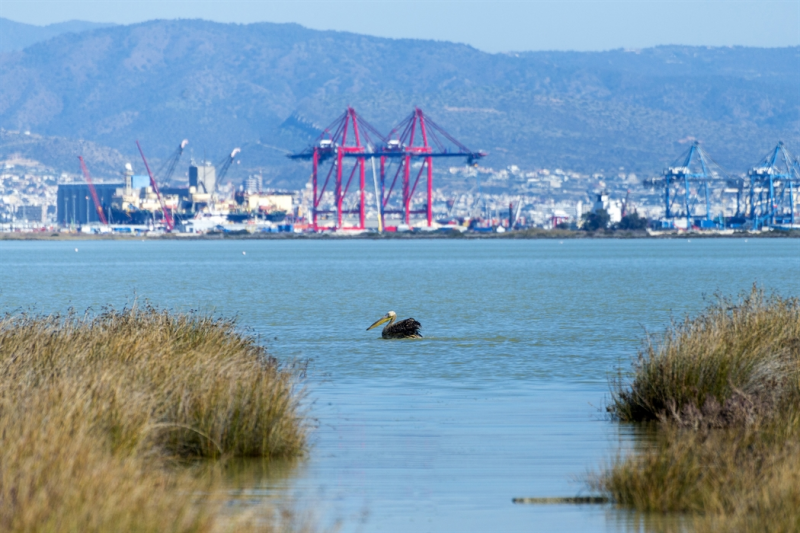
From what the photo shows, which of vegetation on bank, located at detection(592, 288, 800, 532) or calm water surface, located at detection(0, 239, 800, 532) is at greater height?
vegetation on bank, located at detection(592, 288, 800, 532)

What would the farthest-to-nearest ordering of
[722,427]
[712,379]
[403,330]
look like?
[403,330], [712,379], [722,427]

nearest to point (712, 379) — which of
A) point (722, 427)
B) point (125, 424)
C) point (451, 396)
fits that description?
point (722, 427)

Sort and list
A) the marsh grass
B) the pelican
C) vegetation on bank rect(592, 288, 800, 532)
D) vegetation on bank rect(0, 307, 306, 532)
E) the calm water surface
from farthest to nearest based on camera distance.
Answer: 1. the pelican
2. the marsh grass
3. the calm water surface
4. vegetation on bank rect(592, 288, 800, 532)
5. vegetation on bank rect(0, 307, 306, 532)

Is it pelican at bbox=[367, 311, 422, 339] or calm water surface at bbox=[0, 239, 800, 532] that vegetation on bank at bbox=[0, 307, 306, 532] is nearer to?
calm water surface at bbox=[0, 239, 800, 532]

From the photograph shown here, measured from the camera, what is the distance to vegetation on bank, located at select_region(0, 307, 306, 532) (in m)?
6.58

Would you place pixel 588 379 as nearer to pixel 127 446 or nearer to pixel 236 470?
pixel 236 470

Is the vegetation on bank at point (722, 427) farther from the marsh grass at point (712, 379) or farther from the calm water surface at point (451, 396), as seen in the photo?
the calm water surface at point (451, 396)

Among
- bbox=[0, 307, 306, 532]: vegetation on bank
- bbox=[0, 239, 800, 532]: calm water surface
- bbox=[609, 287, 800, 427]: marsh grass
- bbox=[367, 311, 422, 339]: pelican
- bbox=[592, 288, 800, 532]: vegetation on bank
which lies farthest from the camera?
bbox=[367, 311, 422, 339]: pelican

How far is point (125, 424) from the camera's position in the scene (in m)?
9.32

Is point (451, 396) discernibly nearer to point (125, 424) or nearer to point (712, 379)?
point (712, 379)

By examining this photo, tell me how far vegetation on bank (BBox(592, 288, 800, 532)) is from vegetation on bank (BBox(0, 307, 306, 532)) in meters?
3.06

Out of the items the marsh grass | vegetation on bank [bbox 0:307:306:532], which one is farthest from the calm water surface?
vegetation on bank [bbox 0:307:306:532]

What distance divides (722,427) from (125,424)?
17.5 ft

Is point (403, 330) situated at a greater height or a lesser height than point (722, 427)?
lesser
